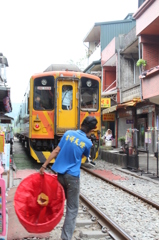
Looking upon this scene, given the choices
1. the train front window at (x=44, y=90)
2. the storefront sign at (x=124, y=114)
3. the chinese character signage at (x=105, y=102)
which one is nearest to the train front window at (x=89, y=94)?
the train front window at (x=44, y=90)

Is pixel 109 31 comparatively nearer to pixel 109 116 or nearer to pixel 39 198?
pixel 109 116

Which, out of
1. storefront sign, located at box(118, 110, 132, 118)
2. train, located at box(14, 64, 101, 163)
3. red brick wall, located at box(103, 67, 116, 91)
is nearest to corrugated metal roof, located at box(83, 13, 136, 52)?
red brick wall, located at box(103, 67, 116, 91)

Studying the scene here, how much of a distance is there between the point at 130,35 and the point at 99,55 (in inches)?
276

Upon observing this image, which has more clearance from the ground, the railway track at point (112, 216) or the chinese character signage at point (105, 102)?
the chinese character signage at point (105, 102)

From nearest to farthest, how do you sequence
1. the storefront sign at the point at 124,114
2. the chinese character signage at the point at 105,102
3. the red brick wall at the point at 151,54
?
the red brick wall at the point at 151,54
the chinese character signage at the point at 105,102
the storefront sign at the point at 124,114

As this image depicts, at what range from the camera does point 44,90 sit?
11523 mm

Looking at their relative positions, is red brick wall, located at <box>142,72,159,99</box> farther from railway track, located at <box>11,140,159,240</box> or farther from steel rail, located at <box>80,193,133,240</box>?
steel rail, located at <box>80,193,133,240</box>

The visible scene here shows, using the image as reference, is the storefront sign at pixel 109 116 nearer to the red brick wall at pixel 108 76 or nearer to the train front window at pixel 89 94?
the red brick wall at pixel 108 76

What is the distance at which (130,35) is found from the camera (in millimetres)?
20844

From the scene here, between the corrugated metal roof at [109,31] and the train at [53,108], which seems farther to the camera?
the corrugated metal roof at [109,31]

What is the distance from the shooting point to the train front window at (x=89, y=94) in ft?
38.2

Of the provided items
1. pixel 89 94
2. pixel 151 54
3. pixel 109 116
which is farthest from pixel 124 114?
pixel 89 94

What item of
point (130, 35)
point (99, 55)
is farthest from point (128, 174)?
point (99, 55)

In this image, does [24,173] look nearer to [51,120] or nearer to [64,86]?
[51,120]
